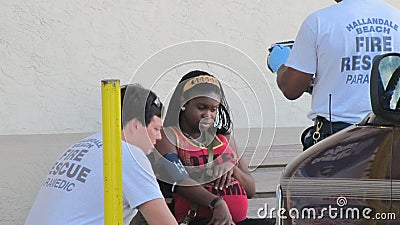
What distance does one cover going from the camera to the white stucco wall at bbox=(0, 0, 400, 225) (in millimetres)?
5316

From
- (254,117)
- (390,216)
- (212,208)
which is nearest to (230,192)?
(212,208)

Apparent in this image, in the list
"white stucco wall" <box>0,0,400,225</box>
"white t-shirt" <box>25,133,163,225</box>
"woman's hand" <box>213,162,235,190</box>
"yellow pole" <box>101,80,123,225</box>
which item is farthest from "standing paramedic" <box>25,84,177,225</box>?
"white stucco wall" <box>0,0,400,225</box>

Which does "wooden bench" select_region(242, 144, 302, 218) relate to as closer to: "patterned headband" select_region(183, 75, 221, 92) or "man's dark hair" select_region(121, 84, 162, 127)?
"patterned headband" select_region(183, 75, 221, 92)

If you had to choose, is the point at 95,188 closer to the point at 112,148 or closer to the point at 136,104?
the point at 136,104

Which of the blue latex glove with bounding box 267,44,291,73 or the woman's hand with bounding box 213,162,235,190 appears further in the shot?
the woman's hand with bounding box 213,162,235,190

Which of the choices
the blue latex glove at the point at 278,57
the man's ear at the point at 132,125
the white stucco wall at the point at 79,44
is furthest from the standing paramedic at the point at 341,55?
the white stucco wall at the point at 79,44

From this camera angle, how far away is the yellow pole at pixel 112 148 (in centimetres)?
295

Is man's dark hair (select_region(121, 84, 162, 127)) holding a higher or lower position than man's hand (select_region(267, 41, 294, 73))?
lower

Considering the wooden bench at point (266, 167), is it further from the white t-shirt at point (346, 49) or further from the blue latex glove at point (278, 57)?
the white t-shirt at point (346, 49)

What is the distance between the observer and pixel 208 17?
5762 millimetres

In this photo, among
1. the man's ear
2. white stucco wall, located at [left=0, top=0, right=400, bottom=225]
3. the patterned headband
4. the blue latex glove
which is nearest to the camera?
the man's ear

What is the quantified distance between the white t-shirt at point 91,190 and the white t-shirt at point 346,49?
3.52ft

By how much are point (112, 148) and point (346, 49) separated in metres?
1.66

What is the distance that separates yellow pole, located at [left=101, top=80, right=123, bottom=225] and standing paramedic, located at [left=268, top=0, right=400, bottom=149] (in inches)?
62.3
